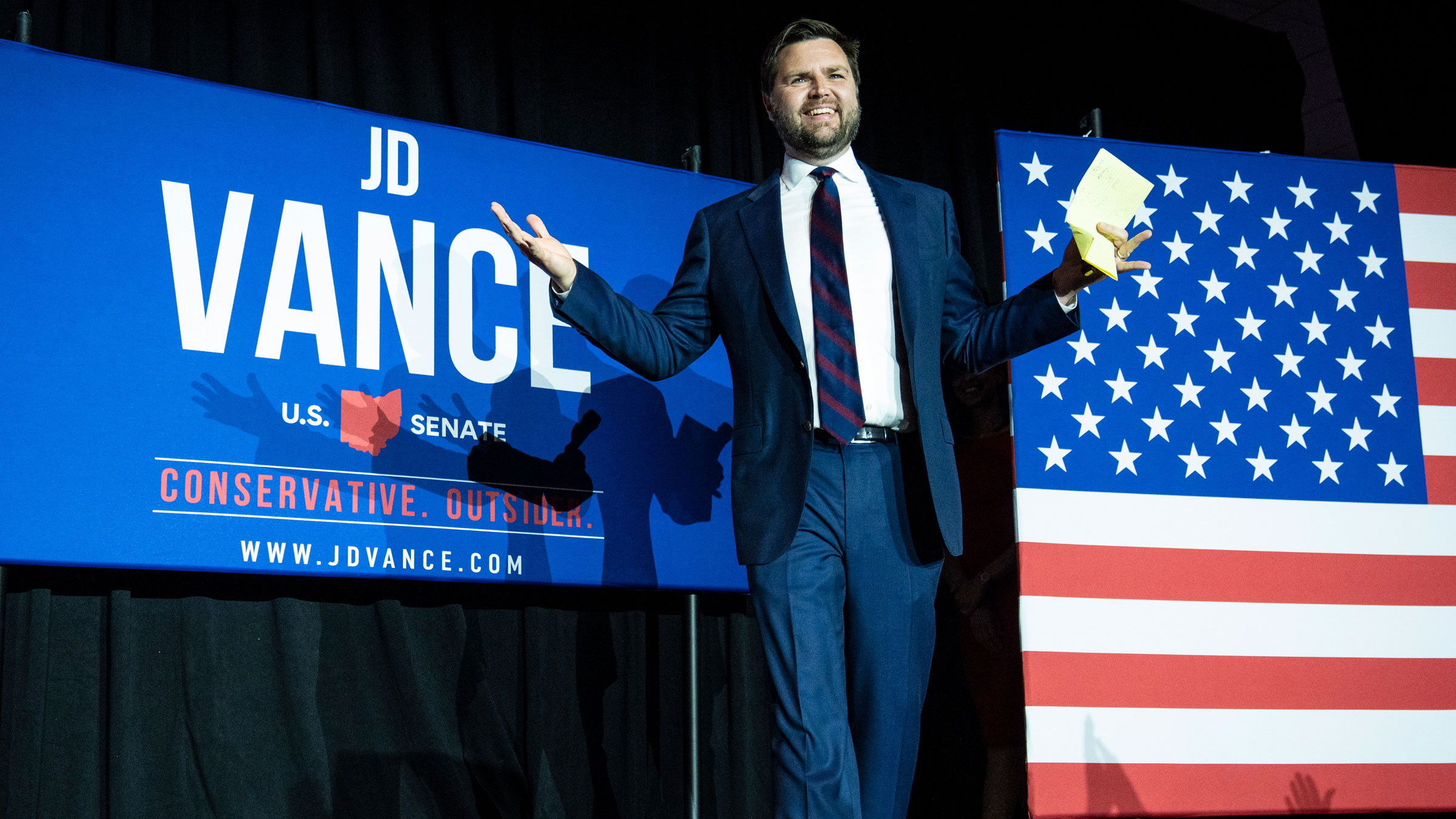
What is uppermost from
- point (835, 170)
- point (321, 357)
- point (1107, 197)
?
point (835, 170)

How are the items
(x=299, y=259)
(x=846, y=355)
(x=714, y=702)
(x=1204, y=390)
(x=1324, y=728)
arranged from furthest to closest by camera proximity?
1. (x=714, y=702)
2. (x=1204, y=390)
3. (x=1324, y=728)
4. (x=299, y=259)
5. (x=846, y=355)

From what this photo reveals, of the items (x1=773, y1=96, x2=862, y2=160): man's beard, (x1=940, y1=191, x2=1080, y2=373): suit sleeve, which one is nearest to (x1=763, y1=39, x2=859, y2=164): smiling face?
(x1=773, y1=96, x2=862, y2=160): man's beard

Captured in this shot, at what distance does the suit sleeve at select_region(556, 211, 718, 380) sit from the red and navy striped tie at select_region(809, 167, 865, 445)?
0.22m

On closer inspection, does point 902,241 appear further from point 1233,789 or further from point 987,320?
point 1233,789

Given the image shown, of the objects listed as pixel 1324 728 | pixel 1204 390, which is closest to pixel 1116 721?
pixel 1324 728

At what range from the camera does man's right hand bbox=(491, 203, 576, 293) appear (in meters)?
1.80

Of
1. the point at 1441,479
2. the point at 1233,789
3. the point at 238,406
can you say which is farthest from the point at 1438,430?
the point at 238,406

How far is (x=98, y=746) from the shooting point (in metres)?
2.40

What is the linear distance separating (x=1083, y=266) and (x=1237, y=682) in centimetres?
135

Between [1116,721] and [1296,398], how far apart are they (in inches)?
36.5

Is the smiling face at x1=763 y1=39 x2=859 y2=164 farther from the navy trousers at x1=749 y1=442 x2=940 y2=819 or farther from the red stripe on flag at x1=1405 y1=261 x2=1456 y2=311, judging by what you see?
the red stripe on flag at x1=1405 y1=261 x2=1456 y2=311

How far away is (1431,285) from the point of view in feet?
10.3

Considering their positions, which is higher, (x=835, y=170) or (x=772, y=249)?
(x=835, y=170)

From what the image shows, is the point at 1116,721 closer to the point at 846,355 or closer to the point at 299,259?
the point at 846,355
